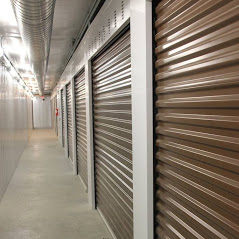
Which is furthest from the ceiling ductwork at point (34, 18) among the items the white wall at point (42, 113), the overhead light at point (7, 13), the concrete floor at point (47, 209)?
the white wall at point (42, 113)

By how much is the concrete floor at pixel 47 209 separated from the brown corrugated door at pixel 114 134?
341 millimetres

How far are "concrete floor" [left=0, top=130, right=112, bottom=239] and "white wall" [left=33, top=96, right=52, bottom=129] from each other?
60.7ft

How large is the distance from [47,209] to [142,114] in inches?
130

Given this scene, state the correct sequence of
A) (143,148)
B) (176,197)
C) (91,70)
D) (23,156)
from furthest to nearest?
(23,156) < (91,70) < (143,148) < (176,197)

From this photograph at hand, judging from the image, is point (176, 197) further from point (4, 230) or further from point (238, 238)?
point (4, 230)

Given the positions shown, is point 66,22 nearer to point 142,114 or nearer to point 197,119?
point 142,114

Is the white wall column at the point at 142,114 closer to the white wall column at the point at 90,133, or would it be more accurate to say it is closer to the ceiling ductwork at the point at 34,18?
the ceiling ductwork at the point at 34,18

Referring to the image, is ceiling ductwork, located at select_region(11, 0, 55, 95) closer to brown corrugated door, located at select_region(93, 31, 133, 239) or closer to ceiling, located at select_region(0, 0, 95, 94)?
ceiling, located at select_region(0, 0, 95, 94)

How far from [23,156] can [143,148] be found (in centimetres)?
869

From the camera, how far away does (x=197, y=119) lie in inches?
58.6

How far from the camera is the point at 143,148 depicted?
2098 mm

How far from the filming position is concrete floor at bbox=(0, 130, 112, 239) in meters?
3.80

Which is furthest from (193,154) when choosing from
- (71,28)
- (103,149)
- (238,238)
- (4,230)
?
(71,28)

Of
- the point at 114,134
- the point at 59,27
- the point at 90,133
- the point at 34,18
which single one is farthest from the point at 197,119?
the point at 59,27
